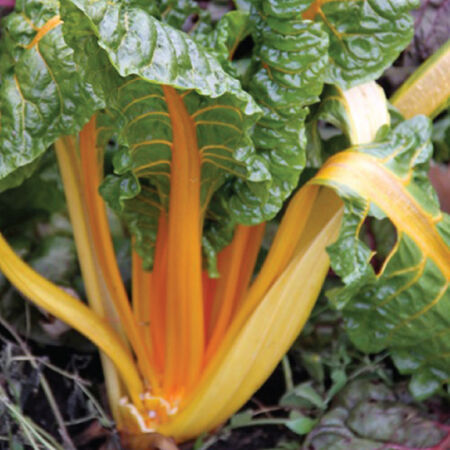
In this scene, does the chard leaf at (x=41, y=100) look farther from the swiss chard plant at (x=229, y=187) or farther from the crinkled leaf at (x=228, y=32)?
the crinkled leaf at (x=228, y=32)

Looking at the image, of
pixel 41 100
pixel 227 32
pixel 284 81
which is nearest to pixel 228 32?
pixel 227 32

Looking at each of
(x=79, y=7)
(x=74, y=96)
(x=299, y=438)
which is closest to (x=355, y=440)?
(x=299, y=438)

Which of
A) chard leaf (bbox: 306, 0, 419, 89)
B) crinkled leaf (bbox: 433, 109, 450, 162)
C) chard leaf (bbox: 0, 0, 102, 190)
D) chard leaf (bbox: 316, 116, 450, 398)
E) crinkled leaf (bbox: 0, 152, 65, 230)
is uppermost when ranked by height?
chard leaf (bbox: 306, 0, 419, 89)

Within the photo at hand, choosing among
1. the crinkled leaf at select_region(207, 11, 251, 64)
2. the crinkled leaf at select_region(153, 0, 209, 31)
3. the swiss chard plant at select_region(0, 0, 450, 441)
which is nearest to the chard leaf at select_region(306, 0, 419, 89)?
the swiss chard plant at select_region(0, 0, 450, 441)

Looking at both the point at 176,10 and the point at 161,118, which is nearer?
the point at 161,118

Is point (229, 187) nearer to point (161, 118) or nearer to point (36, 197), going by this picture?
point (161, 118)

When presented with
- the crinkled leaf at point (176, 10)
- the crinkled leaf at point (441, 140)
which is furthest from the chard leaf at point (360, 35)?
the crinkled leaf at point (441, 140)

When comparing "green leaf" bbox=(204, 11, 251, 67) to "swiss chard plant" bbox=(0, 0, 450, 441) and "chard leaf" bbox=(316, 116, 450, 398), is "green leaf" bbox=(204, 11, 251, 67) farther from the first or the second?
"chard leaf" bbox=(316, 116, 450, 398)

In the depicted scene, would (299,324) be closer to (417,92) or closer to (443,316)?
(443,316)

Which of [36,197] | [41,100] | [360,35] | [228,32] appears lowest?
[36,197]

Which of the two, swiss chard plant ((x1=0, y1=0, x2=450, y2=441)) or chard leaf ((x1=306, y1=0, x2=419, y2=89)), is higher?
chard leaf ((x1=306, y1=0, x2=419, y2=89))
